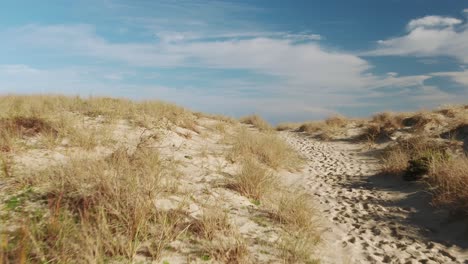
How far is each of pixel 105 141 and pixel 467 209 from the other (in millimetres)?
8840

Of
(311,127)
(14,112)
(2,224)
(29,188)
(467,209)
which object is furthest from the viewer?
(311,127)

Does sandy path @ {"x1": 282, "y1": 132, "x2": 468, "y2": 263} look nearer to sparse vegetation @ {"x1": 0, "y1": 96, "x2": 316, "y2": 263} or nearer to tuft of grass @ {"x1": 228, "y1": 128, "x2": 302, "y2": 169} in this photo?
tuft of grass @ {"x1": 228, "y1": 128, "x2": 302, "y2": 169}

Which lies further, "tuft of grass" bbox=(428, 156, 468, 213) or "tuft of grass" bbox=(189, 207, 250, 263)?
"tuft of grass" bbox=(428, 156, 468, 213)

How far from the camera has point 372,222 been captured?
6.66 meters

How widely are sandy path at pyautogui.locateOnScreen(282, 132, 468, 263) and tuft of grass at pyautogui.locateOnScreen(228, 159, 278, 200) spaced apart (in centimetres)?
139

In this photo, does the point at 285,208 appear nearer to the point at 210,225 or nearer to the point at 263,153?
the point at 210,225

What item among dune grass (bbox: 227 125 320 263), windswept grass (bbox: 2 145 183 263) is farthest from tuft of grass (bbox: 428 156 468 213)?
windswept grass (bbox: 2 145 183 263)

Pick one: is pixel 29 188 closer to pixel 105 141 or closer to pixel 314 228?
pixel 105 141

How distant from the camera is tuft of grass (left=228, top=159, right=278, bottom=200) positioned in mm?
7023

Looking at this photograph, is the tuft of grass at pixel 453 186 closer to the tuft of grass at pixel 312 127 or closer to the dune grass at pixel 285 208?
the dune grass at pixel 285 208

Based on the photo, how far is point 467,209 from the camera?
6.06 meters

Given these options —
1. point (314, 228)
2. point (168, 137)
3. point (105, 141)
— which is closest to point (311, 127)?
point (168, 137)

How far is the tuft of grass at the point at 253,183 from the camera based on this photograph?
7023 mm

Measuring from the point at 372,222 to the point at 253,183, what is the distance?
259cm
